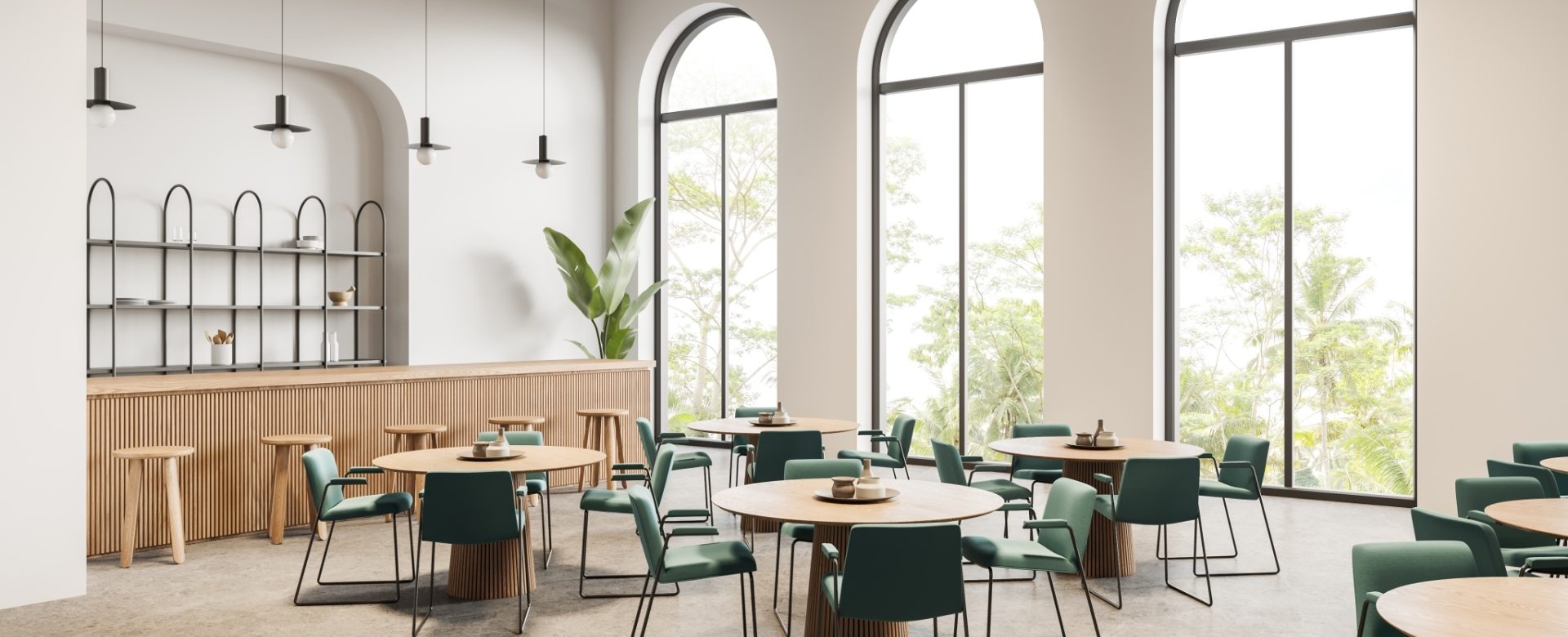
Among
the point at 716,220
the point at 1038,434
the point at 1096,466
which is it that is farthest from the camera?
the point at 716,220

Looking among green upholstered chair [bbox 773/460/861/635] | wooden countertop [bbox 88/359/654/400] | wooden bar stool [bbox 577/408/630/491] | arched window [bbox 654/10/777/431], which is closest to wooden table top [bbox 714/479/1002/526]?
green upholstered chair [bbox 773/460/861/635]

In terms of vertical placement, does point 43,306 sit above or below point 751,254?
below

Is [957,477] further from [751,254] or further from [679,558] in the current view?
[751,254]

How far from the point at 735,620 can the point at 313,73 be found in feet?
22.1

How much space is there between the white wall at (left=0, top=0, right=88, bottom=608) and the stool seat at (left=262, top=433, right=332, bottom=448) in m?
1.18

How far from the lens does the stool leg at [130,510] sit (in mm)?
5723

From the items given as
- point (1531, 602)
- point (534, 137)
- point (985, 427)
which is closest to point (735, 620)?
point (1531, 602)

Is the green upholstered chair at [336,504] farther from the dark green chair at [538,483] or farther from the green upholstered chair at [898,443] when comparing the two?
the green upholstered chair at [898,443]

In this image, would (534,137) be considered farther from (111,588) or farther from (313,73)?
(111,588)

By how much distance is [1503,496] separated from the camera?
4.25 m

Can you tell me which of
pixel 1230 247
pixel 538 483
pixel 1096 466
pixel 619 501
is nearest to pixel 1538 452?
pixel 1096 466

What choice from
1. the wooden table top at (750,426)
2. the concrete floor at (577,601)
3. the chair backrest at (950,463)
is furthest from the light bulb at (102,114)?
the chair backrest at (950,463)

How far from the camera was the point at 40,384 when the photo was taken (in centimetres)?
502

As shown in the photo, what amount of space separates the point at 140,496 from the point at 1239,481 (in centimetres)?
606
